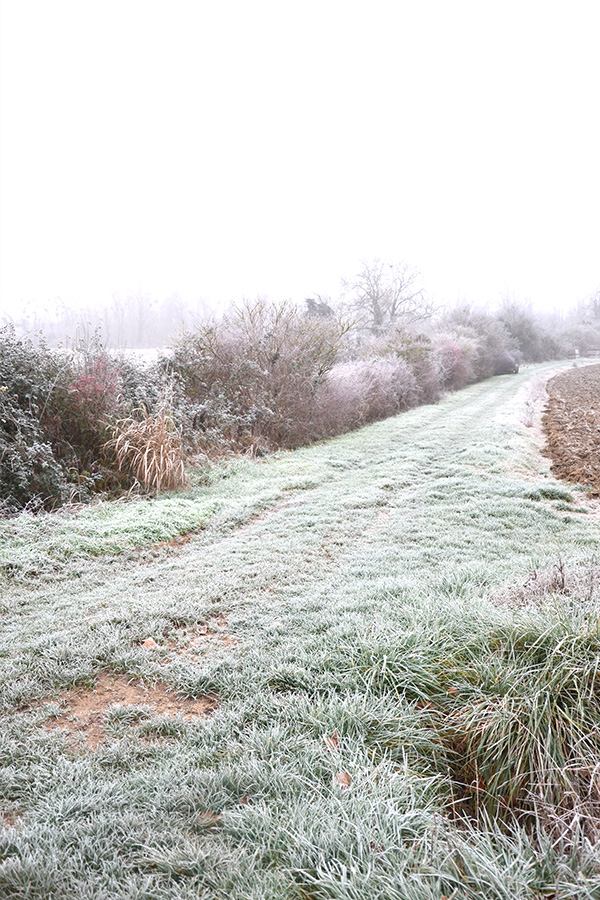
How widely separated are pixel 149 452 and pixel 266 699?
17.8 ft

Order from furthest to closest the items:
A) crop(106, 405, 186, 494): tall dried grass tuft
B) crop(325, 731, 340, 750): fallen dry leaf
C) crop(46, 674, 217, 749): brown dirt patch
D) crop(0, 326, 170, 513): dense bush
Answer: crop(106, 405, 186, 494): tall dried grass tuft → crop(0, 326, 170, 513): dense bush → crop(46, 674, 217, 749): brown dirt patch → crop(325, 731, 340, 750): fallen dry leaf

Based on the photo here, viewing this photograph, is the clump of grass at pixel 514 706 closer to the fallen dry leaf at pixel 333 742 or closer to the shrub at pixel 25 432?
the fallen dry leaf at pixel 333 742

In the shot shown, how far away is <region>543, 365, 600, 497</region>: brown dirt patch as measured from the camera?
25.1 feet

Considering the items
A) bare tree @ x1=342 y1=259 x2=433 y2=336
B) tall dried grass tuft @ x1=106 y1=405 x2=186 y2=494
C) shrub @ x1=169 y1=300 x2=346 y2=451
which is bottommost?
tall dried grass tuft @ x1=106 y1=405 x2=186 y2=494

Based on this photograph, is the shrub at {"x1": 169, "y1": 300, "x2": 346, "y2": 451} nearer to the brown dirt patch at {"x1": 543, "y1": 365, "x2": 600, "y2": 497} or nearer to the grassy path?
the grassy path

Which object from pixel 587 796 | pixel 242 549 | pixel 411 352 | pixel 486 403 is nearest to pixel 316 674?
pixel 587 796

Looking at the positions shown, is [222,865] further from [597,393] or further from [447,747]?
[597,393]

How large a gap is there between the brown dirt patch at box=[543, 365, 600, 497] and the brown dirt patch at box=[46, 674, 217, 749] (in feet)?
20.3

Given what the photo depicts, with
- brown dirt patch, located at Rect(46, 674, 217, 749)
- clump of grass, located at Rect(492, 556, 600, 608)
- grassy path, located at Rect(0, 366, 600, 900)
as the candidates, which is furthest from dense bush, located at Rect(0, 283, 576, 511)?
clump of grass, located at Rect(492, 556, 600, 608)

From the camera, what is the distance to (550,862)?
1.49 meters

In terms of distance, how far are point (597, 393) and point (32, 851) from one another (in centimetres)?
2205

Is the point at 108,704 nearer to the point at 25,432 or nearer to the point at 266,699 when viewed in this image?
the point at 266,699

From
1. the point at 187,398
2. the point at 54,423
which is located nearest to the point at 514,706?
the point at 54,423

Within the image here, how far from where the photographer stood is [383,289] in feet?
107
